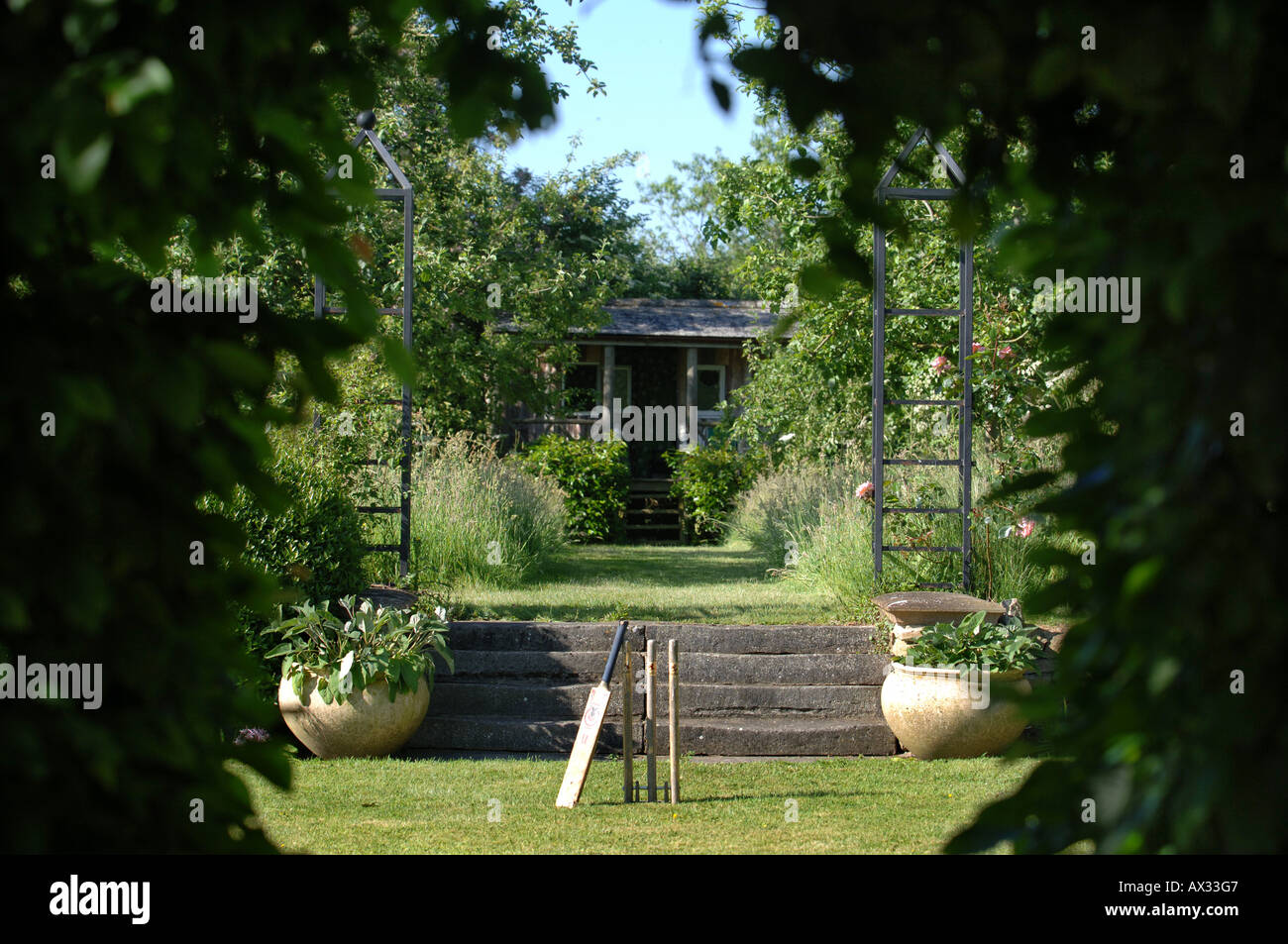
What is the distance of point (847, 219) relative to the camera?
1.60 m

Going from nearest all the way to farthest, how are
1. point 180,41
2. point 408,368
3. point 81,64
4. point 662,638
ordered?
point 81,64
point 180,41
point 408,368
point 662,638

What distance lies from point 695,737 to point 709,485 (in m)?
9.77

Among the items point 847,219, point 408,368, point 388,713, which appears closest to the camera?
point 408,368

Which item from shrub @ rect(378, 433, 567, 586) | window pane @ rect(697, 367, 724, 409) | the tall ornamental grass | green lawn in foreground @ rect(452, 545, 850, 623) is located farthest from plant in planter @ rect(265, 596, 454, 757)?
window pane @ rect(697, 367, 724, 409)

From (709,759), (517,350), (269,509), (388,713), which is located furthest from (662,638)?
(517,350)

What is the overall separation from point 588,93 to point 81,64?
13.6 m

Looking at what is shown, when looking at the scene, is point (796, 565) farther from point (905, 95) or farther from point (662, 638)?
point (905, 95)

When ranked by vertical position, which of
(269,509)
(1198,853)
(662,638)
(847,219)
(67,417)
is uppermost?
(847,219)

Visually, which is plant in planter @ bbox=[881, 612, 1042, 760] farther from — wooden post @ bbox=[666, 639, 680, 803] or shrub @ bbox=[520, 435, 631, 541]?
shrub @ bbox=[520, 435, 631, 541]

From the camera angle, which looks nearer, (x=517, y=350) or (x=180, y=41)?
(x=180, y=41)

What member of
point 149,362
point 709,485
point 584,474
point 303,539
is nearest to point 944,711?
point 303,539

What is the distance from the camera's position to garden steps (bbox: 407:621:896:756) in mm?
6957

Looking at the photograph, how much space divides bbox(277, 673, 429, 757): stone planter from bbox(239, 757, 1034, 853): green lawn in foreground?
120 mm

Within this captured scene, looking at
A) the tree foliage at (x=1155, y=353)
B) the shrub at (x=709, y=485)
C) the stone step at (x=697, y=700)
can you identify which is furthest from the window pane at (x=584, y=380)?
the tree foliage at (x=1155, y=353)
